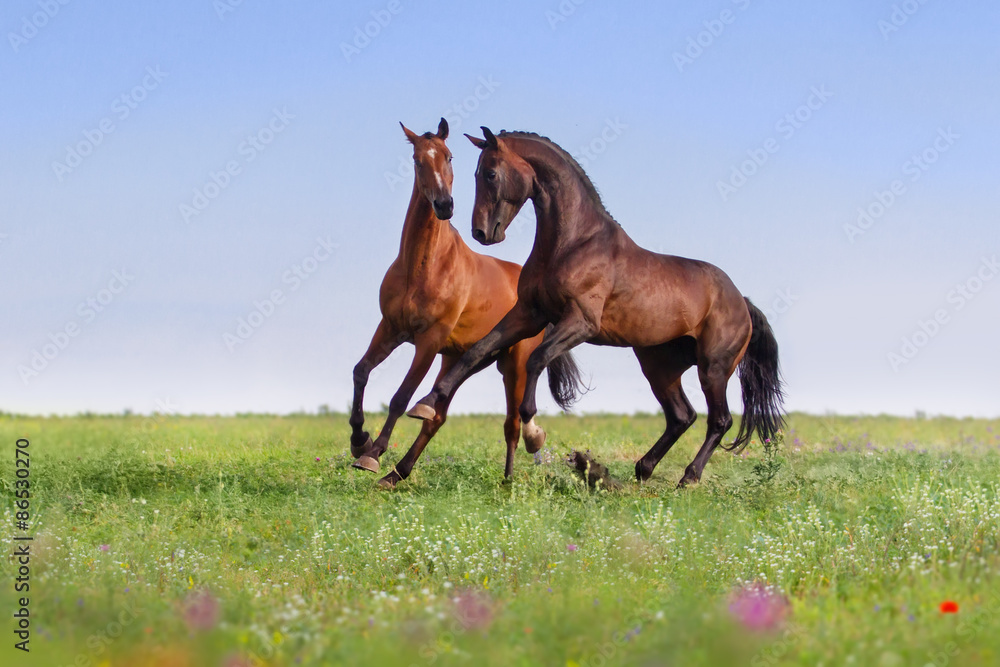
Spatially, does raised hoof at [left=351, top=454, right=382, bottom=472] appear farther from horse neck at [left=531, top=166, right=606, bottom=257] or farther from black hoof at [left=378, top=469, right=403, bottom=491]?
horse neck at [left=531, top=166, right=606, bottom=257]

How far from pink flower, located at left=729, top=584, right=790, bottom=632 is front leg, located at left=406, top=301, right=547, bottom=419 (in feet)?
11.6

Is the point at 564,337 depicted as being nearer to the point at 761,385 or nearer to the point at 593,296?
the point at 593,296

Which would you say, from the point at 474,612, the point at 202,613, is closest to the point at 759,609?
the point at 474,612

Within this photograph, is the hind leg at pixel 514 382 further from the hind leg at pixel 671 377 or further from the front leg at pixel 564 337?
the front leg at pixel 564 337

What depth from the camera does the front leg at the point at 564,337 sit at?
870cm

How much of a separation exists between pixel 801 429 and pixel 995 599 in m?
13.1

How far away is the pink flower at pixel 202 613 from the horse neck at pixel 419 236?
513cm

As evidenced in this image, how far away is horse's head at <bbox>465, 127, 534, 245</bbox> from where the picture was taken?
28.4 feet

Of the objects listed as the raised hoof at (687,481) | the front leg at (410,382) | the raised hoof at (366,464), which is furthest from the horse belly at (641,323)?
the raised hoof at (366,464)

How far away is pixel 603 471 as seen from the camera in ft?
32.2

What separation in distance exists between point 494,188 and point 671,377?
3.03m

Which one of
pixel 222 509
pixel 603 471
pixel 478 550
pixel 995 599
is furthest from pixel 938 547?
pixel 222 509

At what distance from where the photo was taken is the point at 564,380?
1177cm

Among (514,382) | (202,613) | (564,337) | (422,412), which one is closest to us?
(202,613)
